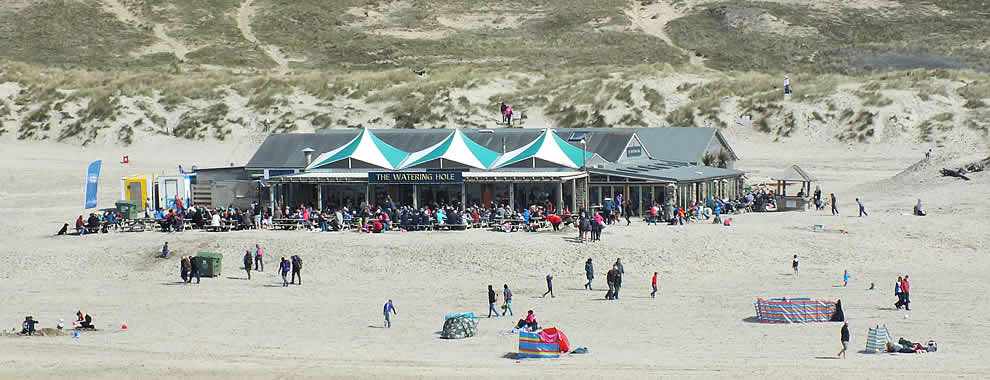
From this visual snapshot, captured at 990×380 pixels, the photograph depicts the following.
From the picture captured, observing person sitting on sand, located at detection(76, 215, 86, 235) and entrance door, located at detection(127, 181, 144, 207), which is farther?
entrance door, located at detection(127, 181, 144, 207)

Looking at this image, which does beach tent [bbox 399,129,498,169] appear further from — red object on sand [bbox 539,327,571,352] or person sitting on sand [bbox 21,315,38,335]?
red object on sand [bbox 539,327,571,352]

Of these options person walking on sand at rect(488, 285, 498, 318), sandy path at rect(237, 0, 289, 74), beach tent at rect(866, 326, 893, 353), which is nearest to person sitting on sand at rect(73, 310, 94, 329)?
person walking on sand at rect(488, 285, 498, 318)

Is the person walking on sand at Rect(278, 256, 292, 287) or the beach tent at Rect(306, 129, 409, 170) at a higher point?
the beach tent at Rect(306, 129, 409, 170)

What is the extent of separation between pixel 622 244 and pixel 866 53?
57.6m

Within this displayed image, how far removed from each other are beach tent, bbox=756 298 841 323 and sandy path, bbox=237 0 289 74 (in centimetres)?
6142

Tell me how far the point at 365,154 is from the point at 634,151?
378 inches

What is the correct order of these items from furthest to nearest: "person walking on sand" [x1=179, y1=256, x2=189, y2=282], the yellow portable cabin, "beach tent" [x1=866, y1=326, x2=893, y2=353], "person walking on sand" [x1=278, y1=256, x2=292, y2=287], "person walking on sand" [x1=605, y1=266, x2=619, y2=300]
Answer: the yellow portable cabin < "person walking on sand" [x1=179, y1=256, x2=189, y2=282] < "person walking on sand" [x1=278, y1=256, x2=292, y2=287] < "person walking on sand" [x1=605, y1=266, x2=619, y2=300] < "beach tent" [x1=866, y1=326, x2=893, y2=353]

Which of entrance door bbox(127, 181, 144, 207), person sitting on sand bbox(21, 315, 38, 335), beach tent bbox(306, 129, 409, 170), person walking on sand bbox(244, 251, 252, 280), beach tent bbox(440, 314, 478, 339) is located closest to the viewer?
beach tent bbox(440, 314, 478, 339)

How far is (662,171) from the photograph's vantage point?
1569 inches

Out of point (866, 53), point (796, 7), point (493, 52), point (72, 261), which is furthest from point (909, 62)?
point (72, 261)

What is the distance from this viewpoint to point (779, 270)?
95.8 ft

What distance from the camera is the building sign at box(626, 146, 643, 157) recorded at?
41875 millimetres

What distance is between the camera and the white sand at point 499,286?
20.5 meters

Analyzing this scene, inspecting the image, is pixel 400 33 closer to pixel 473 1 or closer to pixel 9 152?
pixel 473 1
